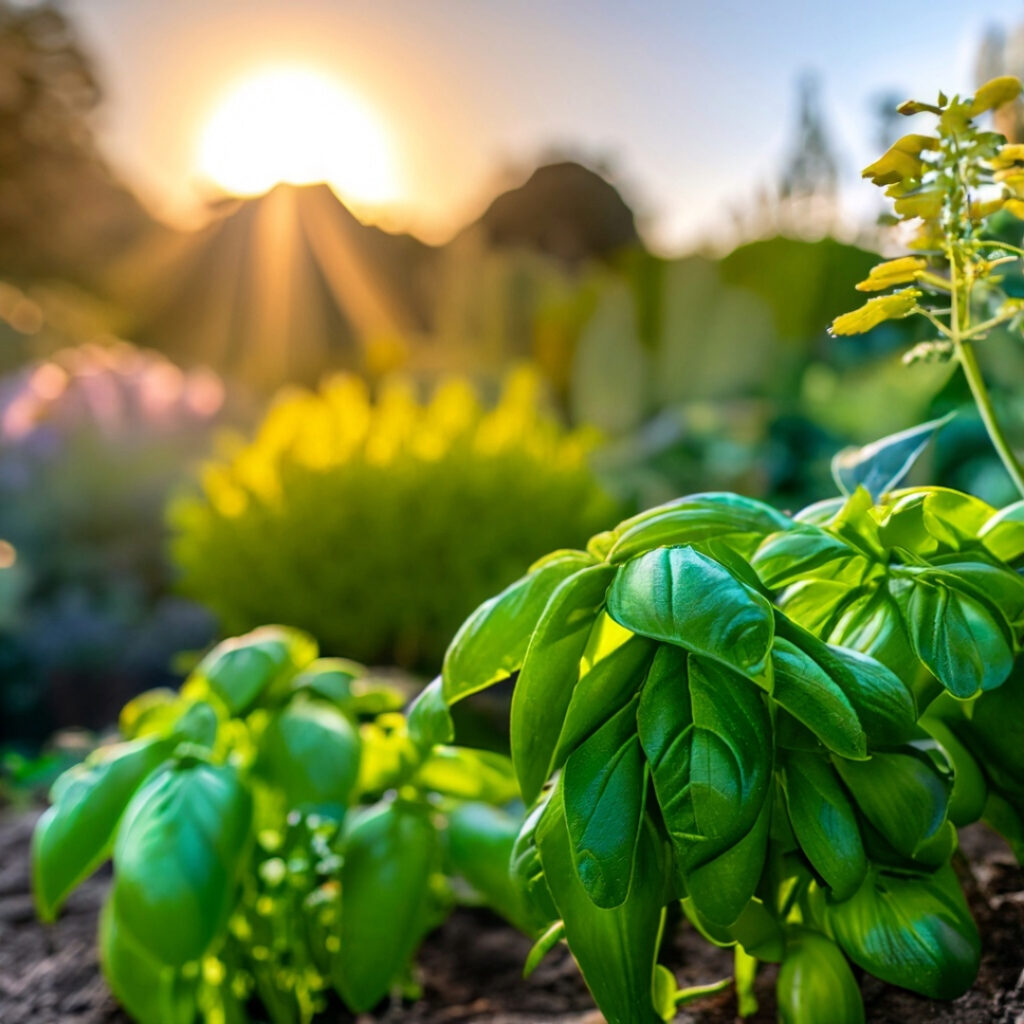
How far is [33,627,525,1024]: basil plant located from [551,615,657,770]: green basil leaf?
0.53 ft

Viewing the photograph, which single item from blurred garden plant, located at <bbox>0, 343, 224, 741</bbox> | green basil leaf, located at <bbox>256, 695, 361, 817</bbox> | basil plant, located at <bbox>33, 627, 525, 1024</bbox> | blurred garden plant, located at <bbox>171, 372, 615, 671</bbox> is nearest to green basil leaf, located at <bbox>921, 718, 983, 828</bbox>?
basil plant, located at <bbox>33, 627, 525, 1024</bbox>

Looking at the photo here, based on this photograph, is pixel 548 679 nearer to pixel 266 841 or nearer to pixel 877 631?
pixel 877 631

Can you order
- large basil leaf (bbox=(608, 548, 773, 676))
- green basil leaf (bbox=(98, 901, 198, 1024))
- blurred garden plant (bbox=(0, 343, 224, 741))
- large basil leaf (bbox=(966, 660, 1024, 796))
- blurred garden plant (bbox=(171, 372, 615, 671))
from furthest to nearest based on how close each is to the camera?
blurred garden plant (bbox=(0, 343, 224, 741)) < blurred garden plant (bbox=(171, 372, 615, 671)) < green basil leaf (bbox=(98, 901, 198, 1024)) < large basil leaf (bbox=(966, 660, 1024, 796)) < large basil leaf (bbox=(608, 548, 773, 676))

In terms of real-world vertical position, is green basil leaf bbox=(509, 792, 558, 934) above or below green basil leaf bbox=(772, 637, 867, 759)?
below

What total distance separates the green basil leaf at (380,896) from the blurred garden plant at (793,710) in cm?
17

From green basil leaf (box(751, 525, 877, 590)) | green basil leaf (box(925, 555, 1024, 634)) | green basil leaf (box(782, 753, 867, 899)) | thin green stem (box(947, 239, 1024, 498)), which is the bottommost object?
green basil leaf (box(782, 753, 867, 899))

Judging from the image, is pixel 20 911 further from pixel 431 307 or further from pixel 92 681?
pixel 431 307

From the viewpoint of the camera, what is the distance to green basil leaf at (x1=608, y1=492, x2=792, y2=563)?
0.42 metres

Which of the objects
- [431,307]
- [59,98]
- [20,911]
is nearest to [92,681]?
[20,911]

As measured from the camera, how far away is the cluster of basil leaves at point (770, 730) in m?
0.33

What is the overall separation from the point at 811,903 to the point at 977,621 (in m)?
0.17

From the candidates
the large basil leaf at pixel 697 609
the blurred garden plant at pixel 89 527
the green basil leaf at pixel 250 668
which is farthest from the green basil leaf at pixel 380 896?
the blurred garden plant at pixel 89 527

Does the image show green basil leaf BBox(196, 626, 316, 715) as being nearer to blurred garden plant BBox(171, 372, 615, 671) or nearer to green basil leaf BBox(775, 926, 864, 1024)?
green basil leaf BBox(775, 926, 864, 1024)

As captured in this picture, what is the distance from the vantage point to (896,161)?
0.41 meters
